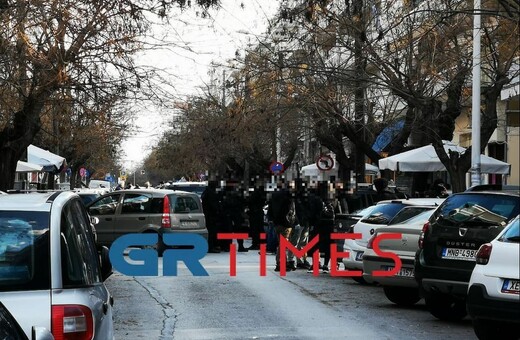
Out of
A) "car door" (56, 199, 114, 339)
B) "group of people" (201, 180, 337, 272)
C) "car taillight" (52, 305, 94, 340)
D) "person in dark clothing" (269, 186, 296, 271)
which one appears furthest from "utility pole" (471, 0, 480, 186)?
"car taillight" (52, 305, 94, 340)

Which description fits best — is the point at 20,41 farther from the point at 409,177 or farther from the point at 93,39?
the point at 409,177

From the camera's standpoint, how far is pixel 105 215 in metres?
22.5

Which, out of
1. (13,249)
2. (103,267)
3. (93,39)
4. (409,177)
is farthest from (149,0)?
(409,177)

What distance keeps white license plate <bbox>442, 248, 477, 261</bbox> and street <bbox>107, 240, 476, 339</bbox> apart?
34.2 inches

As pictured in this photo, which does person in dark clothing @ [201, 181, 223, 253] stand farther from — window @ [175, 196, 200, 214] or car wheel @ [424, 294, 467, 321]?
car wheel @ [424, 294, 467, 321]

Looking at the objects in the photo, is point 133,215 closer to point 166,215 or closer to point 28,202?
point 166,215

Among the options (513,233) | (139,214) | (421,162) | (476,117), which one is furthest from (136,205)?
(513,233)

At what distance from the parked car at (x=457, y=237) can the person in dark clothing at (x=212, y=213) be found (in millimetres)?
13122

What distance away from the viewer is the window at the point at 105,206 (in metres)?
22.6

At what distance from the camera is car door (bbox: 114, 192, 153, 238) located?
73.6 feet

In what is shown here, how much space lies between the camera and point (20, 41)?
15.9 meters

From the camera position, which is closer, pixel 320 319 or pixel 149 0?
pixel 320 319

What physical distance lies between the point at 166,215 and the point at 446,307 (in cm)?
1180

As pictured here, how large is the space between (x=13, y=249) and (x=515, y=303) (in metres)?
5.01
